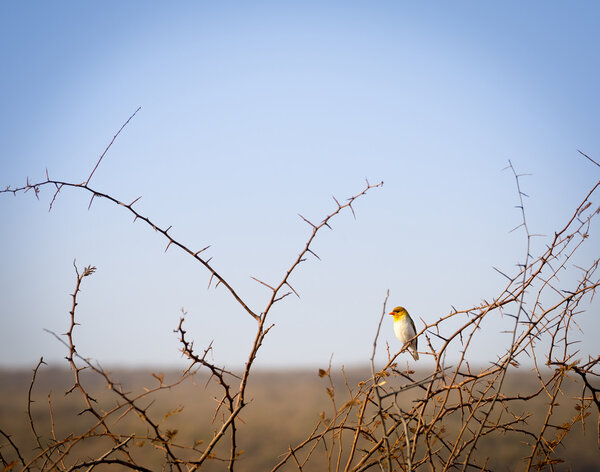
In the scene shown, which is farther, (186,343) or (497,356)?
(497,356)

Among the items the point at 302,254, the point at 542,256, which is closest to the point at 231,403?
the point at 302,254

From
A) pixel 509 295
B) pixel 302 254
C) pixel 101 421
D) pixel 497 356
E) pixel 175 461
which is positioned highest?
pixel 302 254

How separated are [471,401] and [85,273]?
1.61m

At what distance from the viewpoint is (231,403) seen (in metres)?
1.71

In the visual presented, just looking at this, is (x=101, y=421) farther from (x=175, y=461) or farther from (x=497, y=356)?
(x=497, y=356)

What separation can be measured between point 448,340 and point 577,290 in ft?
1.77

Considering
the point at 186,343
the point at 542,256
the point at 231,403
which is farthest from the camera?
the point at 542,256

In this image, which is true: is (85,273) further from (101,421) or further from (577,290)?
(577,290)

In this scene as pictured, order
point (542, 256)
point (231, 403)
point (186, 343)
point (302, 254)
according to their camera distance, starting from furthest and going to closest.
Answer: point (542, 256), point (302, 254), point (231, 403), point (186, 343)

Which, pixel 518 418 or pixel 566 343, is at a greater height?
pixel 566 343

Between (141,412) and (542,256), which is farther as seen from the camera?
(542,256)

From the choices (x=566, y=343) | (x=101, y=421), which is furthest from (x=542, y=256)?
(x=101, y=421)

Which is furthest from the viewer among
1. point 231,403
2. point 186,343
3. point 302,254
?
point 302,254

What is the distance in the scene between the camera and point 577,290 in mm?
1904
